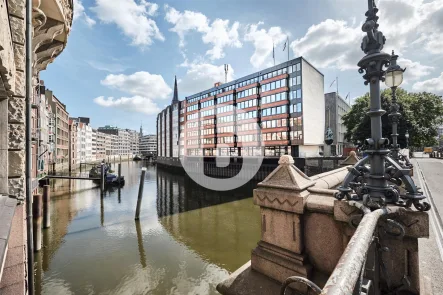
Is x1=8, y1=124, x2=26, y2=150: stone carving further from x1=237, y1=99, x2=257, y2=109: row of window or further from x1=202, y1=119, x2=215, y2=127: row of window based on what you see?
x1=202, y1=119, x2=215, y2=127: row of window

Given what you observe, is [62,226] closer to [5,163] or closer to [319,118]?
[5,163]

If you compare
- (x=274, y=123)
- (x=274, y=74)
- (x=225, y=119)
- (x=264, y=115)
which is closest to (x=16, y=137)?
(x=274, y=123)

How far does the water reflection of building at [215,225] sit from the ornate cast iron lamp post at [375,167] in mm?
9261

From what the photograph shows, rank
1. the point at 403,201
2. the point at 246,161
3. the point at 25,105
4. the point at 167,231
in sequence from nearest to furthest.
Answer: the point at 403,201
the point at 25,105
the point at 167,231
the point at 246,161

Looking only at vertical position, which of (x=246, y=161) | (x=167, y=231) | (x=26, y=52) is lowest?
(x=167, y=231)

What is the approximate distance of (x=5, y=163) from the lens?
138 inches

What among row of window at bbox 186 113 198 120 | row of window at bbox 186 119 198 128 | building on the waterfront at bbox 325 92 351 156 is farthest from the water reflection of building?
building on the waterfront at bbox 325 92 351 156

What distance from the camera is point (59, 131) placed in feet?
192

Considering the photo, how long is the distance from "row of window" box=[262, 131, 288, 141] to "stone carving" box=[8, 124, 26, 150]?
4208 centimetres

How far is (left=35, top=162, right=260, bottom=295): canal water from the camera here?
9.05m

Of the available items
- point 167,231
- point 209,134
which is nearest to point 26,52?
point 167,231

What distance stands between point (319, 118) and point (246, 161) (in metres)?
18.6

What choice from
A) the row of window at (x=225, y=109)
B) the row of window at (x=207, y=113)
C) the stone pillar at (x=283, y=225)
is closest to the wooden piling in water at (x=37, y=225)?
the stone pillar at (x=283, y=225)

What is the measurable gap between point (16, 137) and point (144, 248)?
35.0ft
